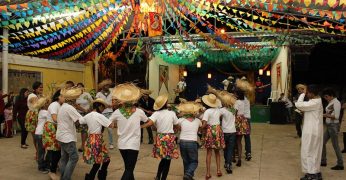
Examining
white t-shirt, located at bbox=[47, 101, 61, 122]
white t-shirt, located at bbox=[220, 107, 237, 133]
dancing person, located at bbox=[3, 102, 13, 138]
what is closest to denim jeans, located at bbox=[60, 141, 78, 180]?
white t-shirt, located at bbox=[47, 101, 61, 122]

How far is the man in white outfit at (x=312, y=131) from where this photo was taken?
20.0 feet

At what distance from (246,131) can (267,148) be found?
2.58 m

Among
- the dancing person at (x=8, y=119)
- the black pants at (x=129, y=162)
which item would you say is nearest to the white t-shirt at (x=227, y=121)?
the black pants at (x=129, y=162)

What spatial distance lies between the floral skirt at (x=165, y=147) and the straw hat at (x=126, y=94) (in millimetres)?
725

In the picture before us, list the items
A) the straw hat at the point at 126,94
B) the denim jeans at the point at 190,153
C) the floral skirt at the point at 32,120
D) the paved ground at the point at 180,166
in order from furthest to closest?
the floral skirt at the point at 32,120 < the paved ground at the point at 180,166 < the denim jeans at the point at 190,153 < the straw hat at the point at 126,94

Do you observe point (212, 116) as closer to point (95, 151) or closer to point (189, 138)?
point (189, 138)

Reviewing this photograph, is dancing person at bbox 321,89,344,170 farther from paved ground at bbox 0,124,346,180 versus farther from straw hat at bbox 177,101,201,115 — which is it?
straw hat at bbox 177,101,201,115

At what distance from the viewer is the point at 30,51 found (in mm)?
13836

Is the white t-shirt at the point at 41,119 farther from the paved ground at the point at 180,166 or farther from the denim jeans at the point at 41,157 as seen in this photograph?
the paved ground at the point at 180,166

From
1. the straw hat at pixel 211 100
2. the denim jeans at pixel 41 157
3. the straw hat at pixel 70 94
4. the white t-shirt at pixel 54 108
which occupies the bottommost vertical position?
the denim jeans at pixel 41 157

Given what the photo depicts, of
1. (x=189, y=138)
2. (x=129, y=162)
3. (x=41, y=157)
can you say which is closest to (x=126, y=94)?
(x=129, y=162)

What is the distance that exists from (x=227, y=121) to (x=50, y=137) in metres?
3.05

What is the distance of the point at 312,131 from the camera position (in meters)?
6.11

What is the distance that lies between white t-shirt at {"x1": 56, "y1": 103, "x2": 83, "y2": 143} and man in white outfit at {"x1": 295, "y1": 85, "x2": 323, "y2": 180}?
360 centimetres
